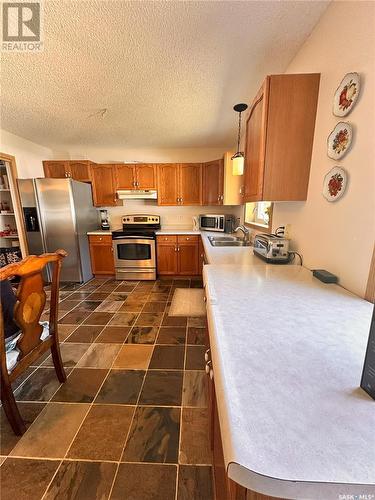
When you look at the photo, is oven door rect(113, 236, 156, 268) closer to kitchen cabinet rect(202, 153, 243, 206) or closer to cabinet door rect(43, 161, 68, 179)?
kitchen cabinet rect(202, 153, 243, 206)

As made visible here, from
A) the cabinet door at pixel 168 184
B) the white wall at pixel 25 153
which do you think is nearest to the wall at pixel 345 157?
the cabinet door at pixel 168 184

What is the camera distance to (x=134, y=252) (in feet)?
12.3

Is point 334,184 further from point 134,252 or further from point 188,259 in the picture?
point 134,252

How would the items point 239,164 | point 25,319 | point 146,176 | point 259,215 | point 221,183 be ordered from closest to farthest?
point 25,319
point 239,164
point 259,215
point 221,183
point 146,176

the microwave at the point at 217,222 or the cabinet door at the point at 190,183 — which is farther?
the cabinet door at the point at 190,183

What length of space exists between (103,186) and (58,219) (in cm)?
104

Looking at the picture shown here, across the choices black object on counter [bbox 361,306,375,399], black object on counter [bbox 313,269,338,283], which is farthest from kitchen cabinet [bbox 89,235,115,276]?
black object on counter [bbox 361,306,375,399]

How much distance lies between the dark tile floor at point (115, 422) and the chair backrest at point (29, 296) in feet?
1.59

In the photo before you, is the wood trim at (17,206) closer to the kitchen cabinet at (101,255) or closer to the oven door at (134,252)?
the kitchen cabinet at (101,255)

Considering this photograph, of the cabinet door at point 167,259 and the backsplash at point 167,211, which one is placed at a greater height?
the backsplash at point 167,211

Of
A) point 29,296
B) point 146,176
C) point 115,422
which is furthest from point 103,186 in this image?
point 115,422

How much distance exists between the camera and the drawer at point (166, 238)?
3.72 m

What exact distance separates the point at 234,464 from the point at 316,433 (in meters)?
0.17

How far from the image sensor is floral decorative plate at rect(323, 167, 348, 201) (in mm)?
1093
